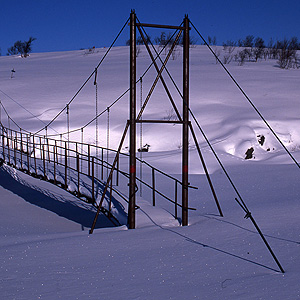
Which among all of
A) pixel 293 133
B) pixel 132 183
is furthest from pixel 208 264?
pixel 293 133

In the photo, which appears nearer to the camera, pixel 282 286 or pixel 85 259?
pixel 282 286

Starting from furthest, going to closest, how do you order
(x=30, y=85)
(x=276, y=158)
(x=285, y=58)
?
(x=285, y=58) → (x=30, y=85) → (x=276, y=158)

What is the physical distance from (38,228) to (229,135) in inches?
362

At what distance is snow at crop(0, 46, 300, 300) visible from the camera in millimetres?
3916

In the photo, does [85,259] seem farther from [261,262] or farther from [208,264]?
[261,262]

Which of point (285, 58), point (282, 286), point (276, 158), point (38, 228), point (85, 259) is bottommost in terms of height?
point (38, 228)

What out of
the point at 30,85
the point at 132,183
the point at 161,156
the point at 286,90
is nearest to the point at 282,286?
the point at 132,183

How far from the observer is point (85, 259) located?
4789 mm

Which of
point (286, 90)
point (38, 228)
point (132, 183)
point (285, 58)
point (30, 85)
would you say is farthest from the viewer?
point (285, 58)

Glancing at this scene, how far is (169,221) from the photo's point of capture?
23.4ft

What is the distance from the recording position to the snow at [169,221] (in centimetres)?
392

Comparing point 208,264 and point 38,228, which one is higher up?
point 208,264

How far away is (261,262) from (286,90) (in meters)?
22.5

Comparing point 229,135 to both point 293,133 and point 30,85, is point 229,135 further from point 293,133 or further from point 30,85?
point 30,85
